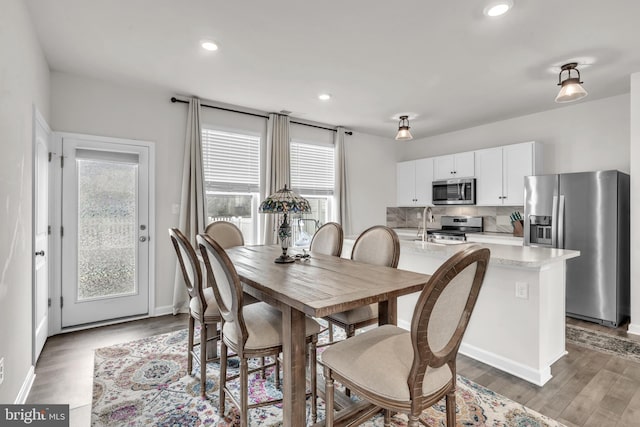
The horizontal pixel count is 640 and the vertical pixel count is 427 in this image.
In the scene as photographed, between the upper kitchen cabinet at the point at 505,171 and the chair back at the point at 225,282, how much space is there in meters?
4.28

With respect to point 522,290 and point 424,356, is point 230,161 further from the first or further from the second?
point 424,356

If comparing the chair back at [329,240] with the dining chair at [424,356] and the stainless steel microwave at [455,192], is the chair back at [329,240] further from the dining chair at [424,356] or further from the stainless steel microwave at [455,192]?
the stainless steel microwave at [455,192]

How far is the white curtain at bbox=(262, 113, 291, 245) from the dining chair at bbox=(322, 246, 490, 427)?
10.1 feet

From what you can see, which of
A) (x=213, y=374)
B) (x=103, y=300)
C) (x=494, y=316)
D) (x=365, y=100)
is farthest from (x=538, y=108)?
(x=103, y=300)

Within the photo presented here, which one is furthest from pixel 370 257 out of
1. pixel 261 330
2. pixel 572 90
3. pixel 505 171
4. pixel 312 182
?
pixel 505 171

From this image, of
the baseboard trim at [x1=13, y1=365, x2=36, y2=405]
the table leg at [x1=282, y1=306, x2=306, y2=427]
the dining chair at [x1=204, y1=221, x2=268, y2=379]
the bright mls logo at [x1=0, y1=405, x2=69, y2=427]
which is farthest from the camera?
the dining chair at [x1=204, y1=221, x2=268, y2=379]

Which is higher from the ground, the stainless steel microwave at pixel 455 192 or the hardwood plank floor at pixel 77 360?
the stainless steel microwave at pixel 455 192

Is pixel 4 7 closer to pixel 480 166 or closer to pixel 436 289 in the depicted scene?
pixel 436 289

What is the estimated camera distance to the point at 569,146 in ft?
14.1

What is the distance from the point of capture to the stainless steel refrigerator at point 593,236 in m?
3.41

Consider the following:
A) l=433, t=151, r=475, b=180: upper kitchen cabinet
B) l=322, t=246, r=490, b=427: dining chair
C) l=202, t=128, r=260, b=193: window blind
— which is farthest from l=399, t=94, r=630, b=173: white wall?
l=322, t=246, r=490, b=427: dining chair

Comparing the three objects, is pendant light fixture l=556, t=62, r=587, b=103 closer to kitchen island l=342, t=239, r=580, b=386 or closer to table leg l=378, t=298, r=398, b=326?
kitchen island l=342, t=239, r=580, b=386

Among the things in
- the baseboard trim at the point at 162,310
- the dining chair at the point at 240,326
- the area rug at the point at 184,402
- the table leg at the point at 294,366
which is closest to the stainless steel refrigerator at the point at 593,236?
the area rug at the point at 184,402

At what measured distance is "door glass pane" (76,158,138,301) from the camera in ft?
11.2
